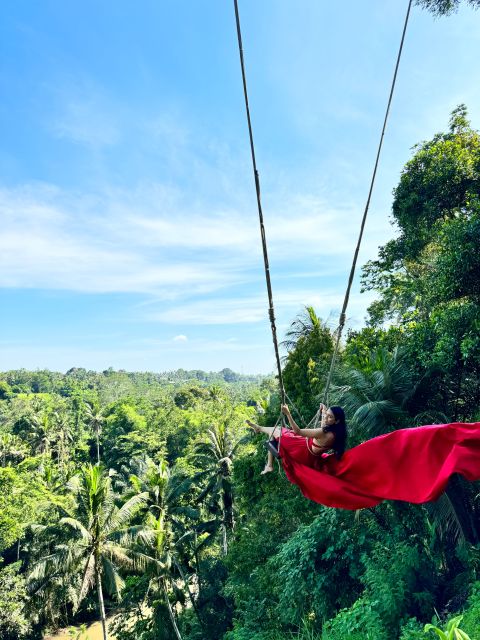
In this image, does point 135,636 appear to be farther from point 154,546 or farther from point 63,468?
point 63,468

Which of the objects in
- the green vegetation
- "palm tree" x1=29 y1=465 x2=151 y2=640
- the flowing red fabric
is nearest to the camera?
the flowing red fabric

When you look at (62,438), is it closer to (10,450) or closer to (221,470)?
(10,450)

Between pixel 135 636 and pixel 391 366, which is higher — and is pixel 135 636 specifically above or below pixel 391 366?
below

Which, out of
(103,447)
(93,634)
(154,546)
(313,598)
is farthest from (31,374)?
(313,598)

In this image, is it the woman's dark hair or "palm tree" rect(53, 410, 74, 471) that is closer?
the woman's dark hair

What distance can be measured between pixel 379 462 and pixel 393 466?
11 cm

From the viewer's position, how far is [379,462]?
319 centimetres

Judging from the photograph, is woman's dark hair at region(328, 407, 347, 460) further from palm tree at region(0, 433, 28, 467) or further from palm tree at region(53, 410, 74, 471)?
palm tree at region(53, 410, 74, 471)

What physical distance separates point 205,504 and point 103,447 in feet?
66.7

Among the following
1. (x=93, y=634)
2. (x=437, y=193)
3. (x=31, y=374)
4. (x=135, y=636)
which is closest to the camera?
(x=437, y=193)

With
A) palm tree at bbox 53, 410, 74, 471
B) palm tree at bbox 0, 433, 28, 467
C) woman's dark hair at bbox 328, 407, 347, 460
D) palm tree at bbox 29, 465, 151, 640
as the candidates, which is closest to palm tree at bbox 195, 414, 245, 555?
palm tree at bbox 29, 465, 151, 640

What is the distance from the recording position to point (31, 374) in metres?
113

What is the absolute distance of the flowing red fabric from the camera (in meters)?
2.83

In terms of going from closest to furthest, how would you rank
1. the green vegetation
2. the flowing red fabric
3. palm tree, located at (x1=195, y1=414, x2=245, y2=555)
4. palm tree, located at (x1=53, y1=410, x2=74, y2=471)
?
the flowing red fabric
the green vegetation
palm tree, located at (x1=195, y1=414, x2=245, y2=555)
palm tree, located at (x1=53, y1=410, x2=74, y2=471)
